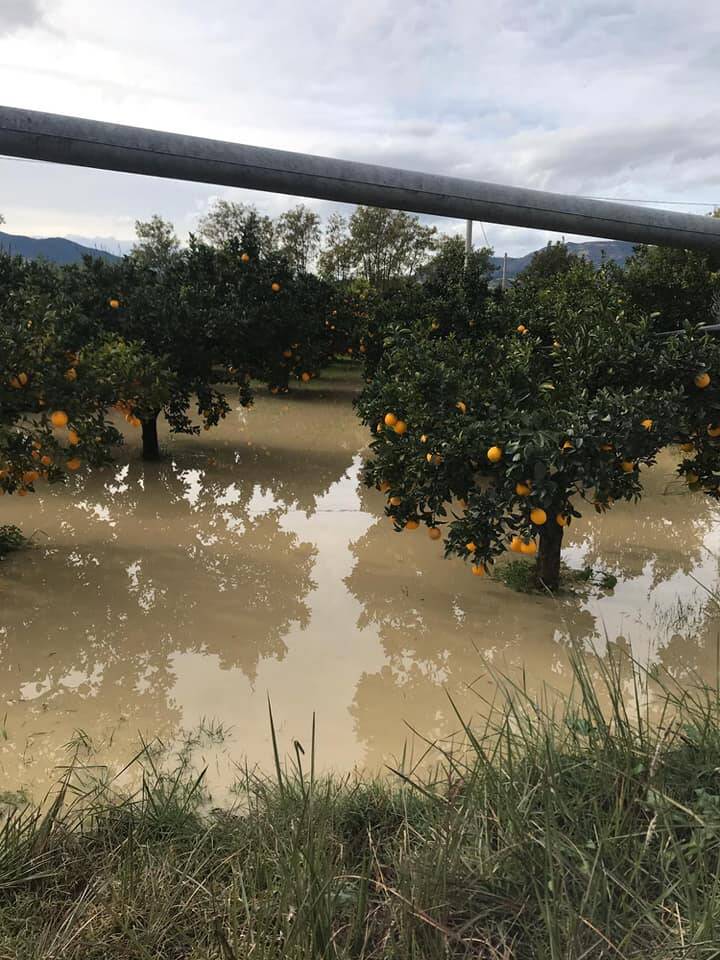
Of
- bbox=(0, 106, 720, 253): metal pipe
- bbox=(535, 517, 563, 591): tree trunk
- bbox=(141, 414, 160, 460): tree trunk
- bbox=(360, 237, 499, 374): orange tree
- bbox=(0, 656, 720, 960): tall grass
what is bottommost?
bbox=(141, 414, 160, 460): tree trunk

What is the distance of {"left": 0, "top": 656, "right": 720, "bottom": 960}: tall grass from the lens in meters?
1.44

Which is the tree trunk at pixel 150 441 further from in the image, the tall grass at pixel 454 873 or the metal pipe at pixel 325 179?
the metal pipe at pixel 325 179

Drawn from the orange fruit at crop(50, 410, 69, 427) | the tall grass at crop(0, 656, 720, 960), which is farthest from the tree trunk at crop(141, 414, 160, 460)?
the tall grass at crop(0, 656, 720, 960)

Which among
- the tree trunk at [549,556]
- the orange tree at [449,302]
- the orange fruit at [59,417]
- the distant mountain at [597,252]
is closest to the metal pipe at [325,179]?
the distant mountain at [597,252]

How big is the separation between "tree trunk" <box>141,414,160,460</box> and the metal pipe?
30.4ft

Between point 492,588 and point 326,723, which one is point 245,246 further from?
point 326,723

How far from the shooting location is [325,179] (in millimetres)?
1151

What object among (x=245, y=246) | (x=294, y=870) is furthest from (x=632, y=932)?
(x=245, y=246)

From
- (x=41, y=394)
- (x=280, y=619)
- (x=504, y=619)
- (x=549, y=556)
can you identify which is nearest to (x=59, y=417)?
(x=41, y=394)

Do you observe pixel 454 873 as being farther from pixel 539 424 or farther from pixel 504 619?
pixel 504 619

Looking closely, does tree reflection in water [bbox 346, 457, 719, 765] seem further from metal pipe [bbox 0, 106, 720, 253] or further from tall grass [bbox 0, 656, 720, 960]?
metal pipe [bbox 0, 106, 720, 253]

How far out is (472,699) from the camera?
14.2 feet

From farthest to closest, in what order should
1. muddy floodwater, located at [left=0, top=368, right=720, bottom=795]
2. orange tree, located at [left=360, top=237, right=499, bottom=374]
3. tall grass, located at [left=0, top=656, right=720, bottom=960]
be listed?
orange tree, located at [left=360, top=237, right=499, bottom=374]
muddy floodwater, located at [left=0, top=368, right=720, bottom=795]
tall grass, located at [left=0, top=656, right=720, bottom=960]

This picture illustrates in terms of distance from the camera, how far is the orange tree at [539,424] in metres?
4.72
